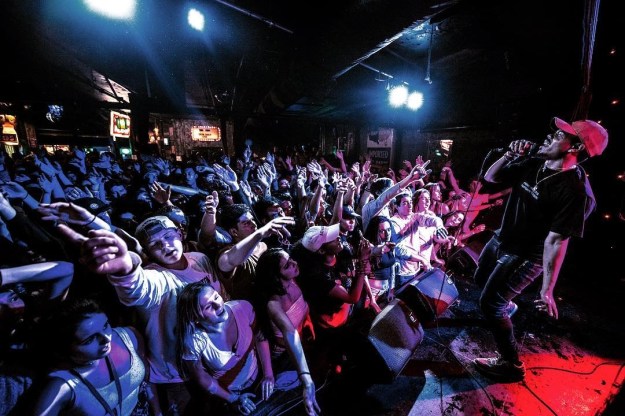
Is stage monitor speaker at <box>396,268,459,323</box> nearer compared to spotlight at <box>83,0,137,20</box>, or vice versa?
stage monitor speaker at <box>396,268,459,323</box>

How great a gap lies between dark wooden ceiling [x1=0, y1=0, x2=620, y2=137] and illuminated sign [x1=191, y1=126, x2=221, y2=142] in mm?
7583

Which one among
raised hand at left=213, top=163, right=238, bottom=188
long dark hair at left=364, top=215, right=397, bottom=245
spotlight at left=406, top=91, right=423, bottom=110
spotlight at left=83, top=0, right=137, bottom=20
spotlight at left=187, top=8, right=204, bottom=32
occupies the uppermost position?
spotlight at left=83, top=0, right=137, bottom=20

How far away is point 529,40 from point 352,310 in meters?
7.65

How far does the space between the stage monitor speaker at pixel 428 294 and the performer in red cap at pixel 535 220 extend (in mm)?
384

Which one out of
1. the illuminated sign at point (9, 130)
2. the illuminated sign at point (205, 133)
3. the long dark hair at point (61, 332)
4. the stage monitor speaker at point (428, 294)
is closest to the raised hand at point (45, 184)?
the long dark hair at point (61, 332)

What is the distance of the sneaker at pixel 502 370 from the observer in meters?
2.53

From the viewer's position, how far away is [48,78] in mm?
10734

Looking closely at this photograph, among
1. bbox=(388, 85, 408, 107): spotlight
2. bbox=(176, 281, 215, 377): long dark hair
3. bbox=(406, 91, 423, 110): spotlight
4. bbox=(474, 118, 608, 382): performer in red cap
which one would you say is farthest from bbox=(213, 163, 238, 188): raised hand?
bbox=(406, 91, 423, 110): spotlight

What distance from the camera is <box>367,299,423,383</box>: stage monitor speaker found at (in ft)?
7.44

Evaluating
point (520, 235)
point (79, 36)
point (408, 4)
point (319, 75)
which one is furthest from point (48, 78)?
point (520, 235)

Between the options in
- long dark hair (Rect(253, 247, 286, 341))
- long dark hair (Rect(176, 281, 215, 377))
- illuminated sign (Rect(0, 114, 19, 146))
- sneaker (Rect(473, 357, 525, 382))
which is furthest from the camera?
illuminated sign (Rect(0, 114, 19, 146))

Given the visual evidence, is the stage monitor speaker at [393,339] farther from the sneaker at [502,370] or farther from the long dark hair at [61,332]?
the long dark hair at [61,332]

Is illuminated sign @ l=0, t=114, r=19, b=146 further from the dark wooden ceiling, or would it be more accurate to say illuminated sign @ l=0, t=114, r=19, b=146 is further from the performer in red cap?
the performer in red cap

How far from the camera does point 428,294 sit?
2678mm
